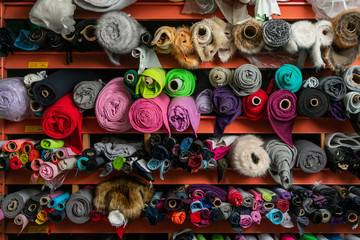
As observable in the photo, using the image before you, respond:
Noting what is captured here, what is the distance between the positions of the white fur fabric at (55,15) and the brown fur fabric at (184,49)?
70 centimetres

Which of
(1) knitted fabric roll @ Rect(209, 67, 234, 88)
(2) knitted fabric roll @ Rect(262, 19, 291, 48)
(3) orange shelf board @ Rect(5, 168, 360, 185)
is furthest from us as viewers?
(3) orange shelf board @ Rect(5, 168, 360, 185)

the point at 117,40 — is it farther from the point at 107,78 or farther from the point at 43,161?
the point at 43,161

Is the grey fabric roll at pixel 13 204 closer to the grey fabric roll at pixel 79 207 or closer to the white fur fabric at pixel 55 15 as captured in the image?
the grey fabric roll at pixel 79 207

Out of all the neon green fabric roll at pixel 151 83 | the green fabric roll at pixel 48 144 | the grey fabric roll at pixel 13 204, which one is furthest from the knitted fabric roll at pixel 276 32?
the grey fabric roll at pixel 13 204

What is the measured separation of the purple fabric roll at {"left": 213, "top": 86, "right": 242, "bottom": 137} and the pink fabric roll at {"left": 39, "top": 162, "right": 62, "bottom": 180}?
1.13 metres

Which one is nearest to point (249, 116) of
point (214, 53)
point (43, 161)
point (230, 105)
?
point (230, 105)

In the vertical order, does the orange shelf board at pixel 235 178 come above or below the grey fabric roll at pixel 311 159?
below

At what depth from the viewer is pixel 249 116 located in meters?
1.67

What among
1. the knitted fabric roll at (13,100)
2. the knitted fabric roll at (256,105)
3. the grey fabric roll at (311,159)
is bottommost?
the grey fabric roll at (311,159)

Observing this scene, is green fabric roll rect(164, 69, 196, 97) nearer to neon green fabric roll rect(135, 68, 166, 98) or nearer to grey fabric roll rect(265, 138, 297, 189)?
neon green fabric roll rect(135, 68, 166, 98)

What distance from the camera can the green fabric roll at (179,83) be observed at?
1.63 meters

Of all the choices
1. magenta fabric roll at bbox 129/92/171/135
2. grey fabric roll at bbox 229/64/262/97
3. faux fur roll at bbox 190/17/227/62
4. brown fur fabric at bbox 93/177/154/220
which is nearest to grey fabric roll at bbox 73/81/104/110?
magenta fabric roll at bbox 129/92/171/135

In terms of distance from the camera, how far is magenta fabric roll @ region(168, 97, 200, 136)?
1.58 meters

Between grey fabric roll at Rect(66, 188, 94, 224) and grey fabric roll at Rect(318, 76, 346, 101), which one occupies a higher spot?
grey fabric roll at Rect(318, 76, 346, 101)
